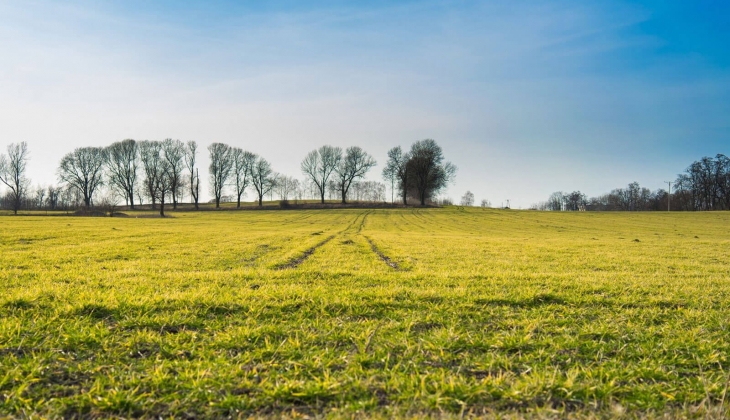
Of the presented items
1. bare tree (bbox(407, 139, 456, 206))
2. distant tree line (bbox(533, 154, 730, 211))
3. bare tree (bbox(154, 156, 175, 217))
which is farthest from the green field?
distant tree line (bbox(533, 154, 730, 211))

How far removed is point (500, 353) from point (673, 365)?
167 centimetres

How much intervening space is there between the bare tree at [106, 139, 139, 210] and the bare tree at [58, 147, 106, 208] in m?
2.05

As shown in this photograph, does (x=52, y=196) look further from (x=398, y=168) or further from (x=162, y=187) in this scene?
(x=398, y=168)

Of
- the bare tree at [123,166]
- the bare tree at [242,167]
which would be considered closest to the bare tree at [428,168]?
the bare tree at [242,167]

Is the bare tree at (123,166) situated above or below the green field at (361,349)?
above

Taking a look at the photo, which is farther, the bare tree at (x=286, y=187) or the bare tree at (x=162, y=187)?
the bare tree at (x=286, y=187)

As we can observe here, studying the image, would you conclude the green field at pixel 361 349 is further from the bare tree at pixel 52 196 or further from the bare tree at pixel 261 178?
the bare tree at pixel 52 196

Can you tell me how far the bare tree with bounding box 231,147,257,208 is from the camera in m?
94.7

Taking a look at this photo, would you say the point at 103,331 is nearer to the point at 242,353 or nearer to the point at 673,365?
the point at 242,353

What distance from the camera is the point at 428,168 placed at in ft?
297

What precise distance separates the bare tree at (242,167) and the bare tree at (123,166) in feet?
78.1

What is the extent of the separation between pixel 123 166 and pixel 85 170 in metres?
7.96

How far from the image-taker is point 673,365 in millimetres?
3553

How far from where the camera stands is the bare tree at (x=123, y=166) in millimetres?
87875
